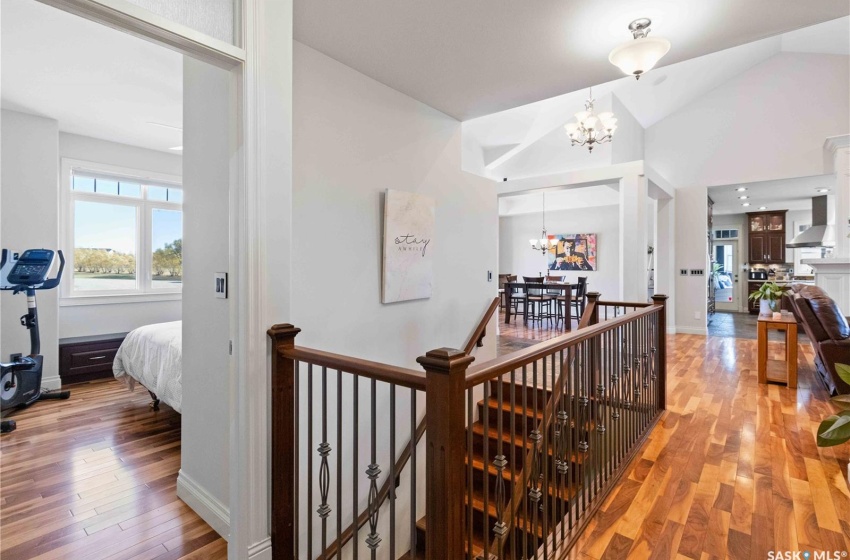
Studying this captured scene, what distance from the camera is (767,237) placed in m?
9.92

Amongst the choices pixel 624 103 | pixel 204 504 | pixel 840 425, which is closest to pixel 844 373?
pixel 840 425

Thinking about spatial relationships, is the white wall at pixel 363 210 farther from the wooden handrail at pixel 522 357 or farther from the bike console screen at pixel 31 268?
the bike console screen at pixel 31 268

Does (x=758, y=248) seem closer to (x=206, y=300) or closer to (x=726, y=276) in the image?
(x=726, y=276)

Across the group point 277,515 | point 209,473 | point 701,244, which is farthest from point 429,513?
point 701,244

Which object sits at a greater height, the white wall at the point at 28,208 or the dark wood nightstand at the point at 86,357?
the white wall at the point at 28,208

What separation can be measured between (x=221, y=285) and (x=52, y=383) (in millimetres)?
3868

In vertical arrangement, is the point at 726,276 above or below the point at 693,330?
above

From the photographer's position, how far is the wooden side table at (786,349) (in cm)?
397

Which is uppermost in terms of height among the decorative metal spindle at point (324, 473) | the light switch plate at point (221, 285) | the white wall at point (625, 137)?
the white wall at point (625, 137)

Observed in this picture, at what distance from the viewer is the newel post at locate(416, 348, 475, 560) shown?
1.14 m

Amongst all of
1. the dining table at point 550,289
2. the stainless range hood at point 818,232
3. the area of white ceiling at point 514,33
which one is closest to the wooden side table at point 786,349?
the dining table at point 550,289

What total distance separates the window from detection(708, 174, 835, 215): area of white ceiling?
9.28m

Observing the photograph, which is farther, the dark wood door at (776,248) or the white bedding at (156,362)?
the dark wood door at (776,248)

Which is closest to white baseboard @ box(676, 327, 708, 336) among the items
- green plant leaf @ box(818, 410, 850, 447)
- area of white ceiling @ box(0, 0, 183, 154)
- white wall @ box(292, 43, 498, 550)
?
white wall @ box(292, 43, 498, 550)
